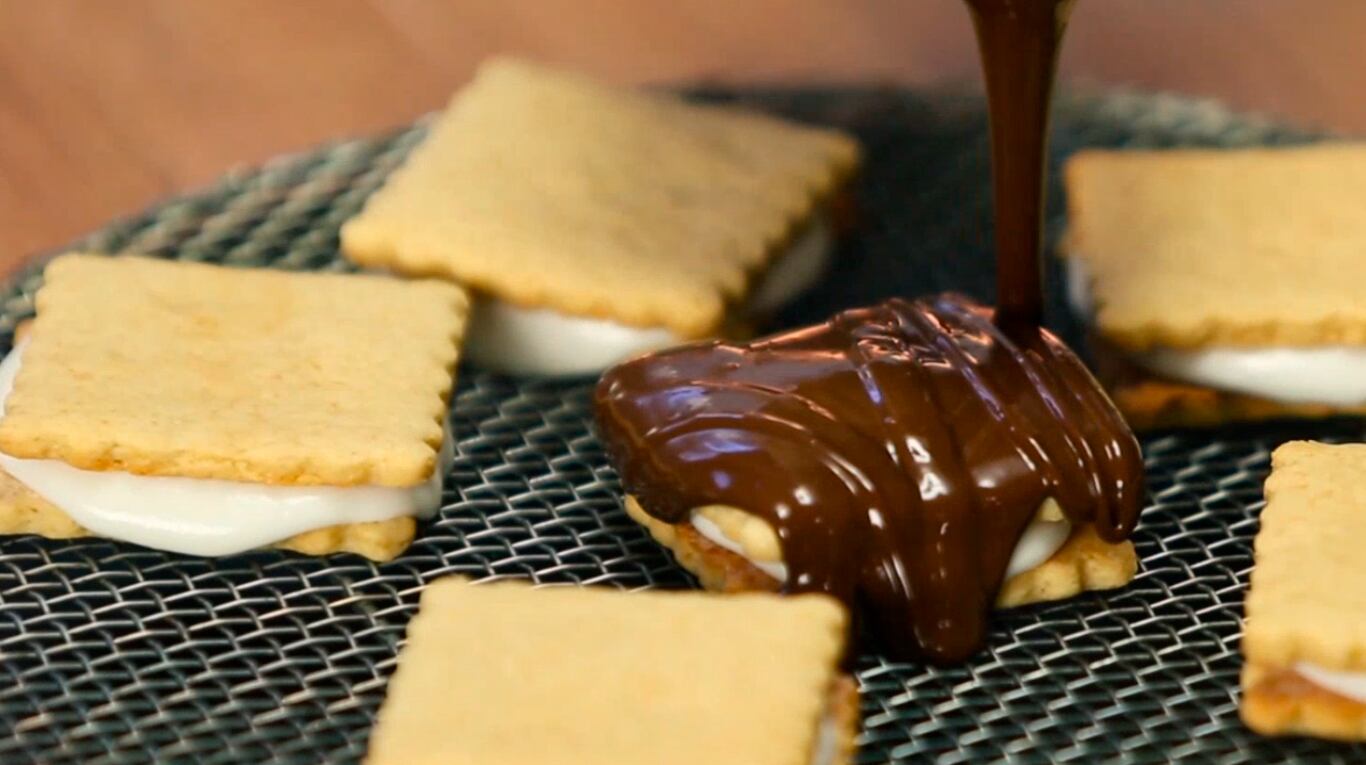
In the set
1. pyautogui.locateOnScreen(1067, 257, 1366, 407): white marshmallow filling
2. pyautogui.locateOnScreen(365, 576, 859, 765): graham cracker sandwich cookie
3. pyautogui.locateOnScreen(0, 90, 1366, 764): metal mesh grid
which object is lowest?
pyautogui.locateOnScreen(0, 90, 1366, 764): metal mesh grid

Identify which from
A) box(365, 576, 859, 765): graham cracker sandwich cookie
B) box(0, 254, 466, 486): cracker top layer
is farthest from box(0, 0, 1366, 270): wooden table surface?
box(365, 576, 859, 765): graham cracker sandwich cookie

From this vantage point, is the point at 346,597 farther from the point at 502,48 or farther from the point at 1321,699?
the point at 502,48

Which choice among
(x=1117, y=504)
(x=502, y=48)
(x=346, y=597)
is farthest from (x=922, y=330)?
(x=502, y=48)

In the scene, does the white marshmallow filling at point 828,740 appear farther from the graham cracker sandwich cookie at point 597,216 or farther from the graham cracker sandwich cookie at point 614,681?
the graham cracker sandwich cookie at point 597,216

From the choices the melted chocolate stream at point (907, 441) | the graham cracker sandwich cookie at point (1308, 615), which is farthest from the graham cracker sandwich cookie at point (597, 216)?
the graham cracker sandwich cookie at point (1308, 615)

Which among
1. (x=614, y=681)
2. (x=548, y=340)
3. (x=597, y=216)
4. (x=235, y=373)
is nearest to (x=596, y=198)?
(x=597, y=216)

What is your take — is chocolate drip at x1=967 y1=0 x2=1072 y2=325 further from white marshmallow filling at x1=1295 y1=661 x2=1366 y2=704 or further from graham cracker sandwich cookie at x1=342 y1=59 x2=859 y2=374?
white marshmallow filling at x1=1295 y1=661 x2=1366 y2=704

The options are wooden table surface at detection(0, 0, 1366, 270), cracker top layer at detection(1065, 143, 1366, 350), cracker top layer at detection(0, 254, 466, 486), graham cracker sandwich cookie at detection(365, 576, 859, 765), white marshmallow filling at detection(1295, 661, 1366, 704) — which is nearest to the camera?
graham cracker sandwich cookie at detection(365, 576, 859, 765)

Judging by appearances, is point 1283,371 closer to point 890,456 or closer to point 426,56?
point 890,456
